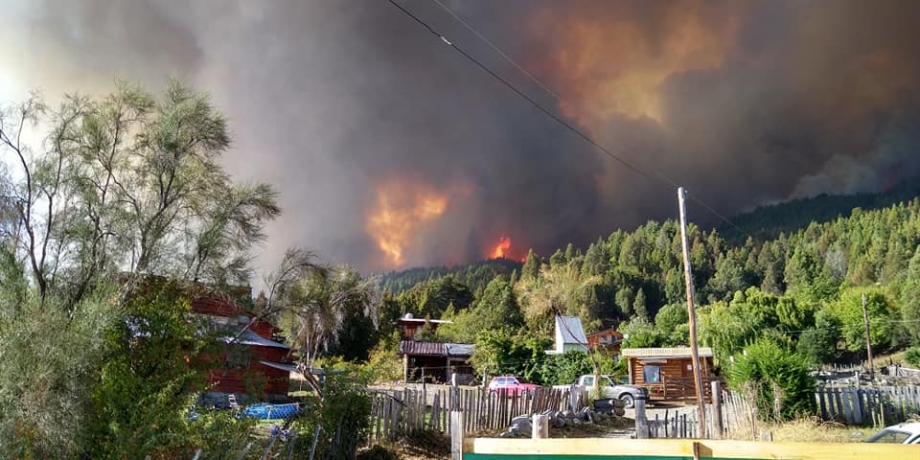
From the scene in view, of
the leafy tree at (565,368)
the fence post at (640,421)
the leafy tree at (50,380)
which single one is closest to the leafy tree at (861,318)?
the leafy tree at (565,368)

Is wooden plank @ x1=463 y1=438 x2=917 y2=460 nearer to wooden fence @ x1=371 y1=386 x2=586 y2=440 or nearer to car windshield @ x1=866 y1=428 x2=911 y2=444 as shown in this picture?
car windshield @ x1=866 y1=428 x2=911 y2=444

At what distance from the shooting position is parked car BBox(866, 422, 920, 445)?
8.44 metres

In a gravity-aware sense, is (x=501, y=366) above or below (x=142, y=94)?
below

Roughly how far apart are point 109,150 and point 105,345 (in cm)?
1131

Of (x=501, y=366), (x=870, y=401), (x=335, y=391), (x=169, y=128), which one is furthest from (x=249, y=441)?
(x=501, y=366)

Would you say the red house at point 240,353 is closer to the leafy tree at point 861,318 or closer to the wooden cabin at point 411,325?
the wooden cabin at point 411,325

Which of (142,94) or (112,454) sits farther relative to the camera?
(142,94)

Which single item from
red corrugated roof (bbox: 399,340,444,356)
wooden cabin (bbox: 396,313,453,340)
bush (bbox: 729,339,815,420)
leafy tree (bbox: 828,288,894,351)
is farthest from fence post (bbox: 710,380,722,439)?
leafy tree (bbox: 828,288,894,351)

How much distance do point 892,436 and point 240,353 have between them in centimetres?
1237

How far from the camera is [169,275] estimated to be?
1605cm

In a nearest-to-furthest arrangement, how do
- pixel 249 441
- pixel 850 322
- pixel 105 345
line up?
pixel 105 345 → pixel 249 441 → pixel 850 322

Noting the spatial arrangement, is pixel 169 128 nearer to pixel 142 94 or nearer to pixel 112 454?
pixel 142 94

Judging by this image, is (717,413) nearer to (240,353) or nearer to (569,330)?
(240,353)

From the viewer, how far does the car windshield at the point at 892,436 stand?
865 centimetres
